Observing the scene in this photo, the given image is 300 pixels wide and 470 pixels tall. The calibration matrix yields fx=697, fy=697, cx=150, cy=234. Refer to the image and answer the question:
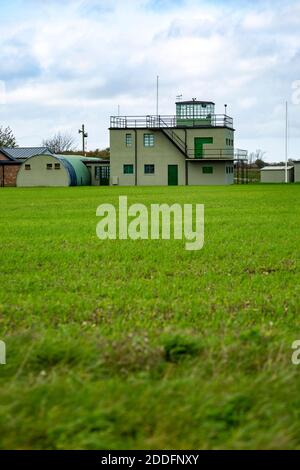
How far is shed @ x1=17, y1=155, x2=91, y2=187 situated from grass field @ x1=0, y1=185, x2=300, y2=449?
184ft

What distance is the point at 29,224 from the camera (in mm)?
18547

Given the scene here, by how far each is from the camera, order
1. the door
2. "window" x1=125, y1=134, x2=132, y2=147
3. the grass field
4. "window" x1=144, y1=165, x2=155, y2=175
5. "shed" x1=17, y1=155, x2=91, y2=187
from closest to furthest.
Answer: the grass field
"shed" x1=17, y1=155, x2=91, y2=187
"window" x1=144, y1=165, x2=155, y2=175
"window" x1=125, y1=134, x2=132, y2=147
the door

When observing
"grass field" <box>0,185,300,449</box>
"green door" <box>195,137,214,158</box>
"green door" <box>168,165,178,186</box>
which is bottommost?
"grass field" <box>0,185,300,449</box>

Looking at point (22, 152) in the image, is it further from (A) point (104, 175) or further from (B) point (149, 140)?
(B) point (149, 140)

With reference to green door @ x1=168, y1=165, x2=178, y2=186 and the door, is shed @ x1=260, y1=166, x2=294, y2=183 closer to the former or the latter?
green door @ x1=168, y1=165, x2=178, y2=186

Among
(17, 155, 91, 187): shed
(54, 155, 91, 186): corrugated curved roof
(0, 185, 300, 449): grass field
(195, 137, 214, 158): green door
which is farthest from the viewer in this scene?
(195, 137, 214, 158): green door

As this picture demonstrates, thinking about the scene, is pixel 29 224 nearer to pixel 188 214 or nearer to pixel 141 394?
pixel 188 214

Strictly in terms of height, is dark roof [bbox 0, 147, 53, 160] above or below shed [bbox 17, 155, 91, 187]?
above

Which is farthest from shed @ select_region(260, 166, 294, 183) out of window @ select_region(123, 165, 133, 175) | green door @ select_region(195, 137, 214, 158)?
window @ select_region(123, 165, 133, 175)

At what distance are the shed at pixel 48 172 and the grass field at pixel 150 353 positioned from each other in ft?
184

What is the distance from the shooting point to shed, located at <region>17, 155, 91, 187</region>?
66594mm

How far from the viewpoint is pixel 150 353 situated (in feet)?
17.1

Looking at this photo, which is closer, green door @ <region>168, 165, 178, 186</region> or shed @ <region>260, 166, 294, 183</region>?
green door @ <region>168, 165, 178, 186</region>
